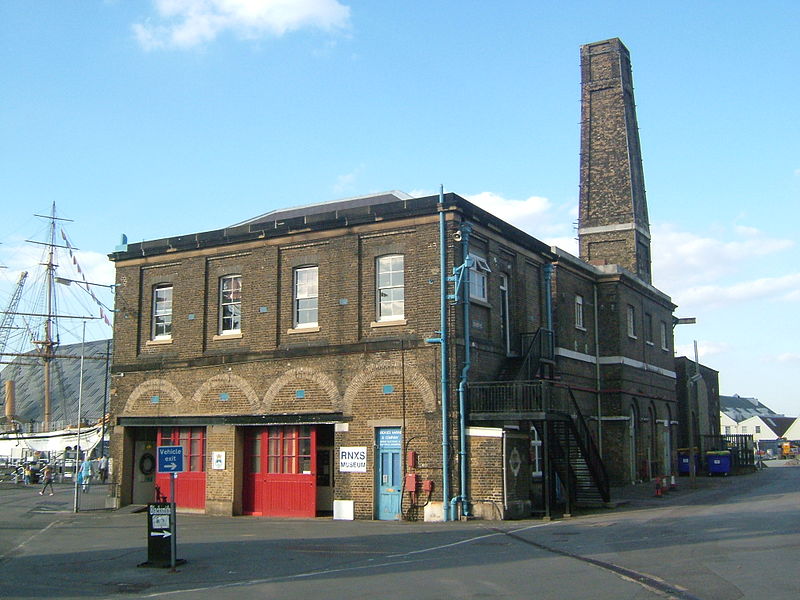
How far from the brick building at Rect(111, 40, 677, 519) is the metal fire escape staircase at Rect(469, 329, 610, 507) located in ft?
0.21

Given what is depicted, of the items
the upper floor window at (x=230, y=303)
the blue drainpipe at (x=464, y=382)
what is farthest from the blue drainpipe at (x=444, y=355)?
the upper floor window at (x=230, y=303)

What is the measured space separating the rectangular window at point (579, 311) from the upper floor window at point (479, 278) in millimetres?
8521

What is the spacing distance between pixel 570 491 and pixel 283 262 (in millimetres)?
10661

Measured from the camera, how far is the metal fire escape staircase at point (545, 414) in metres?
21.8

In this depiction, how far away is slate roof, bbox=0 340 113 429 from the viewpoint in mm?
88250

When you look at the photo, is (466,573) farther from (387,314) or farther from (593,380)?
(593,380)

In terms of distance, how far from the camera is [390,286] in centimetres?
2358

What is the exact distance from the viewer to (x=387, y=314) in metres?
23.6

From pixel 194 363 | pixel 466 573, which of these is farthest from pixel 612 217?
pixel 466 573

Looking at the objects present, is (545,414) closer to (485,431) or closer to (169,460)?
(485,431)

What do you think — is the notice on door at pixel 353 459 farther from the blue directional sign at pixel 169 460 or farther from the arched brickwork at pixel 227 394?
the blue directional sign at pixel 169 460

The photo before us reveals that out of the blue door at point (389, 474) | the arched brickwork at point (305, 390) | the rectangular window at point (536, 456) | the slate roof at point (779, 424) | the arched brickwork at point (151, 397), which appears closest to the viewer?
the blue door at point (389, 474)

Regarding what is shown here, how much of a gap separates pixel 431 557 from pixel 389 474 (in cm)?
744

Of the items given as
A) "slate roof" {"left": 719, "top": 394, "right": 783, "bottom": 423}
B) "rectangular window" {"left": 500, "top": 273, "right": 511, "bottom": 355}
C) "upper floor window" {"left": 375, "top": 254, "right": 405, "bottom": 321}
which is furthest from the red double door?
"slate roof" {"left": 719, "top": 394, "right": 783, "bottom": 423}
